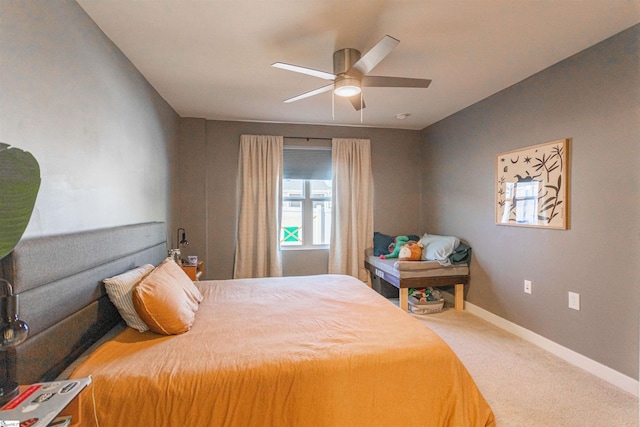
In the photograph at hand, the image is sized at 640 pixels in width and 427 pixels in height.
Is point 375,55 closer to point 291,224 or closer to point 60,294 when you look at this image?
point 60,294

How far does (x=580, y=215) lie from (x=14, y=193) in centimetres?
325

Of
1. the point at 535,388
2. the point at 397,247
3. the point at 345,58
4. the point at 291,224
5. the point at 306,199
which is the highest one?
the point at 345,58

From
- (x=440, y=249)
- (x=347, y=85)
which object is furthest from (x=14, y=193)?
(x=440, y=249)

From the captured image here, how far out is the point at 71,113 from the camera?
1.66 meters

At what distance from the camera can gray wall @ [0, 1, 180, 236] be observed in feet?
4.29

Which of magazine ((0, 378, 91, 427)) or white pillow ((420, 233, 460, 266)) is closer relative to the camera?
magazine ((0, 378, 91, 427))

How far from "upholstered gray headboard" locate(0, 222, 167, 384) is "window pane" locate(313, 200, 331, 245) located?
295 cm

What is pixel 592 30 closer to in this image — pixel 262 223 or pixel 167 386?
pixel 167 386

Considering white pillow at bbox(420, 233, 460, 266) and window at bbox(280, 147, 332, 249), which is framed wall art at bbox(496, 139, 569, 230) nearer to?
white pillow at bbox(420, 233, 460, 266)

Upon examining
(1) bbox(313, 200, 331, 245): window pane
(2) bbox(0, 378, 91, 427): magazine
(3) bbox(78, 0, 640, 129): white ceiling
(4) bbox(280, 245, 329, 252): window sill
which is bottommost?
(2) bbox(0, 378, 91, 427): magazine

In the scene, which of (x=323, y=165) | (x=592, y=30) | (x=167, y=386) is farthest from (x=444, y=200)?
(x=167, y=386)

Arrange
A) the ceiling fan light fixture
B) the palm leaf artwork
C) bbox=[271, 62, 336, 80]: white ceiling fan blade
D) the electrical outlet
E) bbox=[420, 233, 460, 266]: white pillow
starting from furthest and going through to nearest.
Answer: bbox=[420, 233, 460, 266]: white pillow, the electrical outlet, the ceiling fan light fixture, bbox=[271, 62, 336, 80]: white ceiling fan blade, the palm leaf artwork

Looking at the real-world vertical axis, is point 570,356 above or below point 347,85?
below

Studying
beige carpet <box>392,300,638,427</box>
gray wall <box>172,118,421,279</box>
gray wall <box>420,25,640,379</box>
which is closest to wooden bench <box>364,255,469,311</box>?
gray wall <box>420,25,640,379</box>
